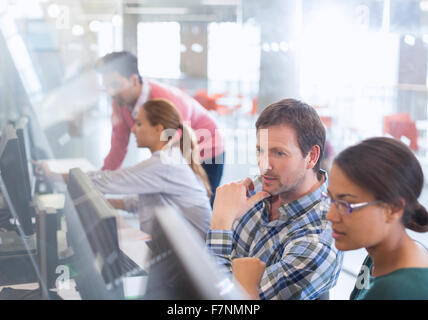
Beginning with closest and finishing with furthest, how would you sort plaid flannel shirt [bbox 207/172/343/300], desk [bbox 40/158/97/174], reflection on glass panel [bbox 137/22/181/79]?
plaid flannel shirt [bbox 207/172/343/300]
desk [bbox 40/158/97/174]
reflection on glass panel [bbox 137/22/181/79]

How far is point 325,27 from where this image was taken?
3723mm

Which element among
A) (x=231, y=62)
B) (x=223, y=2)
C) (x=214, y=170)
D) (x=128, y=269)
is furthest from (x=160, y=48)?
(x=128, y=269)

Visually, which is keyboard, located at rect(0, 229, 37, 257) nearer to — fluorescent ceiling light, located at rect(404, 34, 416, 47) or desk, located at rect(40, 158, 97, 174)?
desk, located at rect(40, 158, 97, 174)

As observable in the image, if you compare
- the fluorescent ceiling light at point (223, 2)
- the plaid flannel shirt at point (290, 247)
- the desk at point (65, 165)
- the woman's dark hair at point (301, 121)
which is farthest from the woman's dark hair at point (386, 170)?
the fluorescent ceiling light at point (223, 2)

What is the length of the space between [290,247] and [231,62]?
5.12 m

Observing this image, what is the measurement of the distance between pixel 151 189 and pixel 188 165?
8.1 inches

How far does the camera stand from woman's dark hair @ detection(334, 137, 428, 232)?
0.92m

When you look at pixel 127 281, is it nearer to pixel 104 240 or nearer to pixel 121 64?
pixel 104 240

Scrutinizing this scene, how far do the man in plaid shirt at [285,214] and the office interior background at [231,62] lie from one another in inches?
59.6

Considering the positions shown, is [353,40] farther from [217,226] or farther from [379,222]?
[379,222]

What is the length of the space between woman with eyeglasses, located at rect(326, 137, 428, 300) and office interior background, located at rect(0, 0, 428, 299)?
6.37 ft

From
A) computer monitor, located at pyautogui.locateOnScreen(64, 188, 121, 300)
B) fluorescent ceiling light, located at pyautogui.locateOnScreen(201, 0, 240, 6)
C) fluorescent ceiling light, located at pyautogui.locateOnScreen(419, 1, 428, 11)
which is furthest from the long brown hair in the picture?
fluorescent ceiling light, located at pyautogui.locateOnScreen(201, 0, 240, 6)
